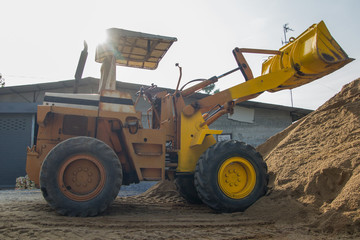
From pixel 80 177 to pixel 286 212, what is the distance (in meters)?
2.94

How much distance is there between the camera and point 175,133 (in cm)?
558

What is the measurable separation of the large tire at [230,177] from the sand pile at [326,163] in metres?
0.45

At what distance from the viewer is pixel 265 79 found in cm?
568

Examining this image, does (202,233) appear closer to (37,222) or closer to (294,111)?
(37,222)

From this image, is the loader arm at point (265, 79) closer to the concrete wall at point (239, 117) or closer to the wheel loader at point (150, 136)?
the wheel loader at point (150, 136)

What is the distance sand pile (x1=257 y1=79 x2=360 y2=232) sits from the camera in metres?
3.87

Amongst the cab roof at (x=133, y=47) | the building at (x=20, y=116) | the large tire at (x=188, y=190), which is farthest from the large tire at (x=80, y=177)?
the building at (x=20, y=116)

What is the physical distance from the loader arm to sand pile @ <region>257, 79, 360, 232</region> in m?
1.15

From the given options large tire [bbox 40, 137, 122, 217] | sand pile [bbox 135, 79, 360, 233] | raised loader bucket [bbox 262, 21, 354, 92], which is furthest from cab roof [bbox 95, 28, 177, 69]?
sand pile [bbox 135, 79, 360, 233]

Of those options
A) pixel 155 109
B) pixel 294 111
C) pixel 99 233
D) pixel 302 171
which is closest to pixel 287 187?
pixel 302 171

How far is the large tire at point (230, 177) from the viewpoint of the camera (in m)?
4.79

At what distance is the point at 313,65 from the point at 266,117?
9.99 metres

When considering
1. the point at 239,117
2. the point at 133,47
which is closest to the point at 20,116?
the point at 133,47

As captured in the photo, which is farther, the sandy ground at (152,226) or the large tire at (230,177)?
the large tire at (230,177)
